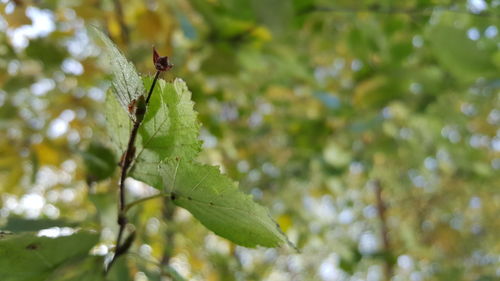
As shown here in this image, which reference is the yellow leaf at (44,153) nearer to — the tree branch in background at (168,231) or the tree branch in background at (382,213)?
the tree branch in background at (168,231)

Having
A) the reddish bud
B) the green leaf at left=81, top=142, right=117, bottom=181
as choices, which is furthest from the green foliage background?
the reddish bud

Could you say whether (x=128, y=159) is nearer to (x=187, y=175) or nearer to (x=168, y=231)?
(x=187, y=175)

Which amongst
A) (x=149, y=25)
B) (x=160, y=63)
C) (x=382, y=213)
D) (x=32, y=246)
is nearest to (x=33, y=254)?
(x=32, y=246)

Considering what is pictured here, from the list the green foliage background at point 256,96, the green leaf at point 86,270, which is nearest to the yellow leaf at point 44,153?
the green foliage background at point 256,96

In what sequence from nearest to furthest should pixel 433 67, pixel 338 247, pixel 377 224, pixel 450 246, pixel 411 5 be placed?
pixel 411 5
pixel 433 67
pixel 338 247
pixel 377 224
pixel 450 246

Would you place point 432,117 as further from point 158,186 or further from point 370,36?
point 158,186

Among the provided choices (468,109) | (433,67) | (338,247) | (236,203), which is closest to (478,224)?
(468,109)

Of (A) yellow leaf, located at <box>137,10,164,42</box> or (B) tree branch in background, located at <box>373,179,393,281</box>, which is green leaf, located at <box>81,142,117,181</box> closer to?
(A) yellow leaf, located at <box>137,10,164,42</box>
